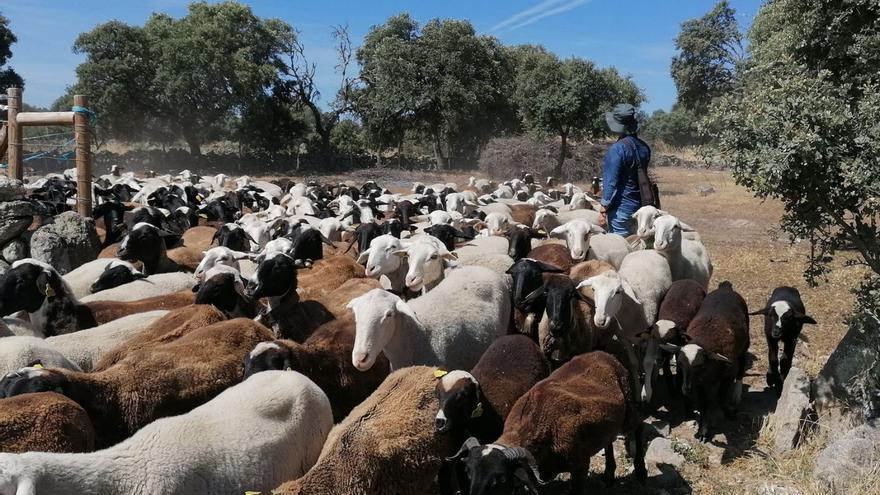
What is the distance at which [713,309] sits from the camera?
6906mm

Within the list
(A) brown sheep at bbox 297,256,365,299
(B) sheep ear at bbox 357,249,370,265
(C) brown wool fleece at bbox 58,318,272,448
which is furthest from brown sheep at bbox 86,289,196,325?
(B) sheep ear at bbox 357,249,370,265

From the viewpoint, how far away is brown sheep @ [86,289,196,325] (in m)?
6.73

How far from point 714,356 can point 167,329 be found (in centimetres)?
462

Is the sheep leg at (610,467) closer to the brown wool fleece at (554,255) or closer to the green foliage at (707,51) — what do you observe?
the brown wool fleece at (554,255)

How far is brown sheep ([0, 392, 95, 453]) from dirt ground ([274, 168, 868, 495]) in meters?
3.48

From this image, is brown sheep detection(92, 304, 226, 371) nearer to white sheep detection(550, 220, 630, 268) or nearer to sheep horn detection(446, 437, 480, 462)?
sheep horn detection(446, 437, 480, 462)

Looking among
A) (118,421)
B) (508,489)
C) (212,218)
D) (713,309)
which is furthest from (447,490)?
(212,218)

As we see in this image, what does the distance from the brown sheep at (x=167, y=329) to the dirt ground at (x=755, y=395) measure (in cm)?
341

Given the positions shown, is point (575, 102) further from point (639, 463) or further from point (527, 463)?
point (527, 463)

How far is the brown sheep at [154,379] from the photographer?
177 inches

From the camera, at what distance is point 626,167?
8.84 m

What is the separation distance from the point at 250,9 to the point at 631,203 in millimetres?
41398

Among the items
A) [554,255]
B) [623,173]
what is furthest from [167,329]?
[623,173]

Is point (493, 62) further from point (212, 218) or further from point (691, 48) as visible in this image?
point (212, 218)
